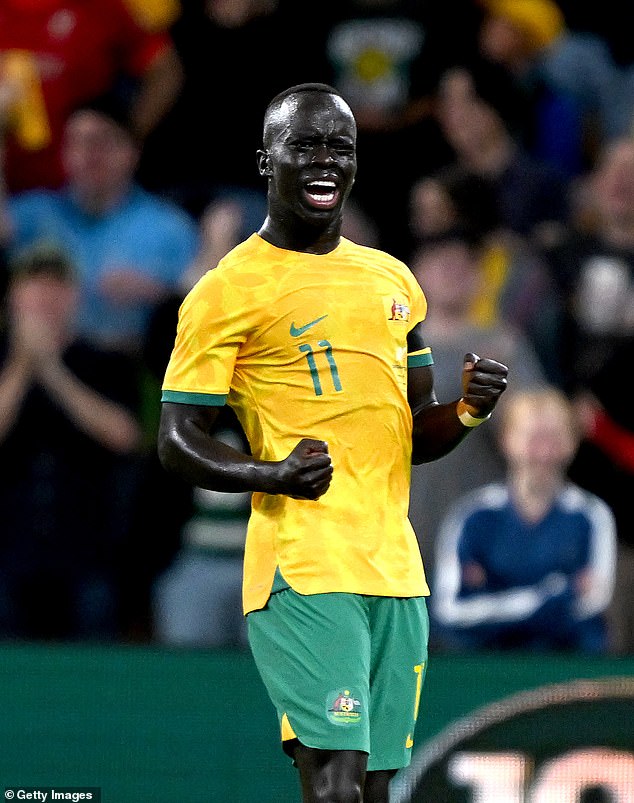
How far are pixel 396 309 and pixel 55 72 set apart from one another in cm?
535

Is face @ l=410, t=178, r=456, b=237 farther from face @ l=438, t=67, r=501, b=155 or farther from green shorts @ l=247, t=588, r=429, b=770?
green shorts @ l=247, t=588, r=429, b=770

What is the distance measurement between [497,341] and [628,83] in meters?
2.87

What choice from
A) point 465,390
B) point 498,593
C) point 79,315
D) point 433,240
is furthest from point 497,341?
point 465,390

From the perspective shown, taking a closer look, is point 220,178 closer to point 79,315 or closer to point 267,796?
point 79,315

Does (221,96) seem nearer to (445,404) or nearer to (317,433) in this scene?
(445,404)

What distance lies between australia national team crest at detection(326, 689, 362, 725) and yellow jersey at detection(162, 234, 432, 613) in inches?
9.9

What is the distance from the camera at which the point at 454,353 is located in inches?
291

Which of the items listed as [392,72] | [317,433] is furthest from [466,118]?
[317,433]

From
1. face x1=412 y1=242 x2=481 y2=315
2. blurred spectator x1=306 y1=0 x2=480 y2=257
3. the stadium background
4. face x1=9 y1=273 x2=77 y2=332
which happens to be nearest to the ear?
the stadium background

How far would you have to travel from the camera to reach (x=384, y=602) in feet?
12.5

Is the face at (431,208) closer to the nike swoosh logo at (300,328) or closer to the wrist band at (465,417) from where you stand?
the wrist band at (465,417)

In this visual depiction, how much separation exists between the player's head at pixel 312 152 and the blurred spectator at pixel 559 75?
19.1 ft

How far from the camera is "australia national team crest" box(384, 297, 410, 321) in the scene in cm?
393

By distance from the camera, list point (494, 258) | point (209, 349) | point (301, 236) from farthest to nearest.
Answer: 1. point (494, 258)
2. point (301, 236)
3. point (209, 349)
